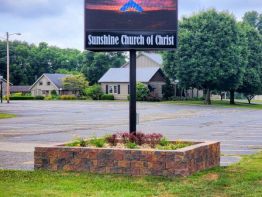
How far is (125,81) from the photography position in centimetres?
8638

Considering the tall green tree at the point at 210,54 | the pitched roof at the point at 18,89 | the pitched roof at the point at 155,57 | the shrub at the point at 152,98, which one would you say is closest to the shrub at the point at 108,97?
the shrub at the point at 152,98

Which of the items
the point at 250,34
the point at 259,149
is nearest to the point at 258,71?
the point at 250,34

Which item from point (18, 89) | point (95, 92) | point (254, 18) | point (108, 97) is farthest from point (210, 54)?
point (254, 18)

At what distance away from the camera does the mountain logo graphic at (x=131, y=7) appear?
13.1 metres

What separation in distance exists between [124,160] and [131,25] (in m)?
3.34

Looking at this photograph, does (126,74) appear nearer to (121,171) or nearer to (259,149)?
(259,149)

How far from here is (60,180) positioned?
35.8 ft

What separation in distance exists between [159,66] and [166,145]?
78.4 metres

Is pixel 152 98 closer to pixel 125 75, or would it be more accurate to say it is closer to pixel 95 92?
pixel 95 92

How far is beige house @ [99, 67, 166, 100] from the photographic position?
84.6 metres

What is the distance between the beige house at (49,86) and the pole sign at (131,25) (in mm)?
90649

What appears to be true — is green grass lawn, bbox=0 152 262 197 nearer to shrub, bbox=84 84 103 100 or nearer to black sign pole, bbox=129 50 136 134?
black sign pole, bbox=129 50 136 134

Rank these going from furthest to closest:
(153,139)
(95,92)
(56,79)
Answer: (56,79), (95,92), (153,139)

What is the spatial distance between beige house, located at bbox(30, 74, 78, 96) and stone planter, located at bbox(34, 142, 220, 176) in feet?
301
